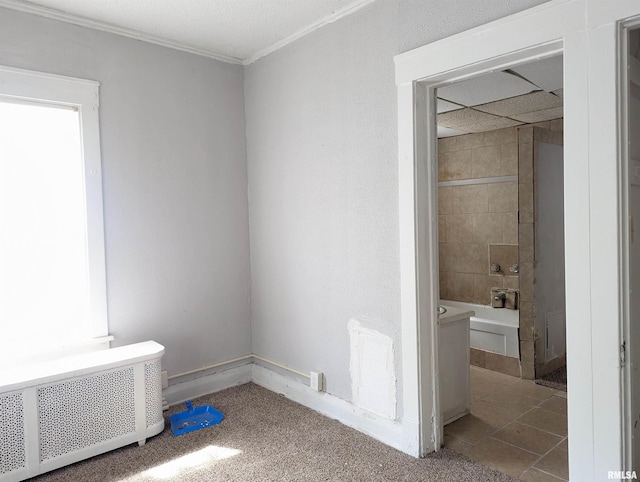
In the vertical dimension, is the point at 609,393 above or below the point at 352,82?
below

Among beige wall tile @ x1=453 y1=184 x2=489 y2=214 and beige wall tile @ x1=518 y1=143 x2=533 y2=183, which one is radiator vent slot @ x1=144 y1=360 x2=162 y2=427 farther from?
beige wall tile @ x1=453 y1=184 x2=489 y2=214

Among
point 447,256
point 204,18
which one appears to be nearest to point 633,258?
point 204,18

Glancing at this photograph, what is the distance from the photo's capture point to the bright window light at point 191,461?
243cm

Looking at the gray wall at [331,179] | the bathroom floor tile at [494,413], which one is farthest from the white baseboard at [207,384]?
the bathroom floor tile at [494,413]

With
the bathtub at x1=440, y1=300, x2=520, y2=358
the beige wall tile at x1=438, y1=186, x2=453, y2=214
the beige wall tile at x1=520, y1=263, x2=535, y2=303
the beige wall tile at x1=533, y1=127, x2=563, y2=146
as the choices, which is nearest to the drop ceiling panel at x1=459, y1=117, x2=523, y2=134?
the beige wall tile at x1=533, y1=127, x2=563, y2=146

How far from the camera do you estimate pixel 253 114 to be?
3.63 m

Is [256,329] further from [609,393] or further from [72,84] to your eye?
[609,393]

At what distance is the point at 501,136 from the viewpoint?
484cm

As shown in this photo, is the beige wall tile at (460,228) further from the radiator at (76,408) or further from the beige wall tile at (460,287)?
the radiator at (76,408)

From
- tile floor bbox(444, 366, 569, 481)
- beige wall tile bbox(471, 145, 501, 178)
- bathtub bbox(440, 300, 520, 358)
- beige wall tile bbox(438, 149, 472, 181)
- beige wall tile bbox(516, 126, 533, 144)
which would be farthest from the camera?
beige wall tile bbox(438, 149, 472, 181)

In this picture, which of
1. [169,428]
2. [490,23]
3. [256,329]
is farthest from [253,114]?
[169,428]

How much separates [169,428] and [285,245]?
4.73 ft

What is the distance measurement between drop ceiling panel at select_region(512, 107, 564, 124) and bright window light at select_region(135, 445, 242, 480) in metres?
3.68

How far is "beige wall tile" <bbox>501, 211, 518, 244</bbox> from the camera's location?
4758 millimetres
